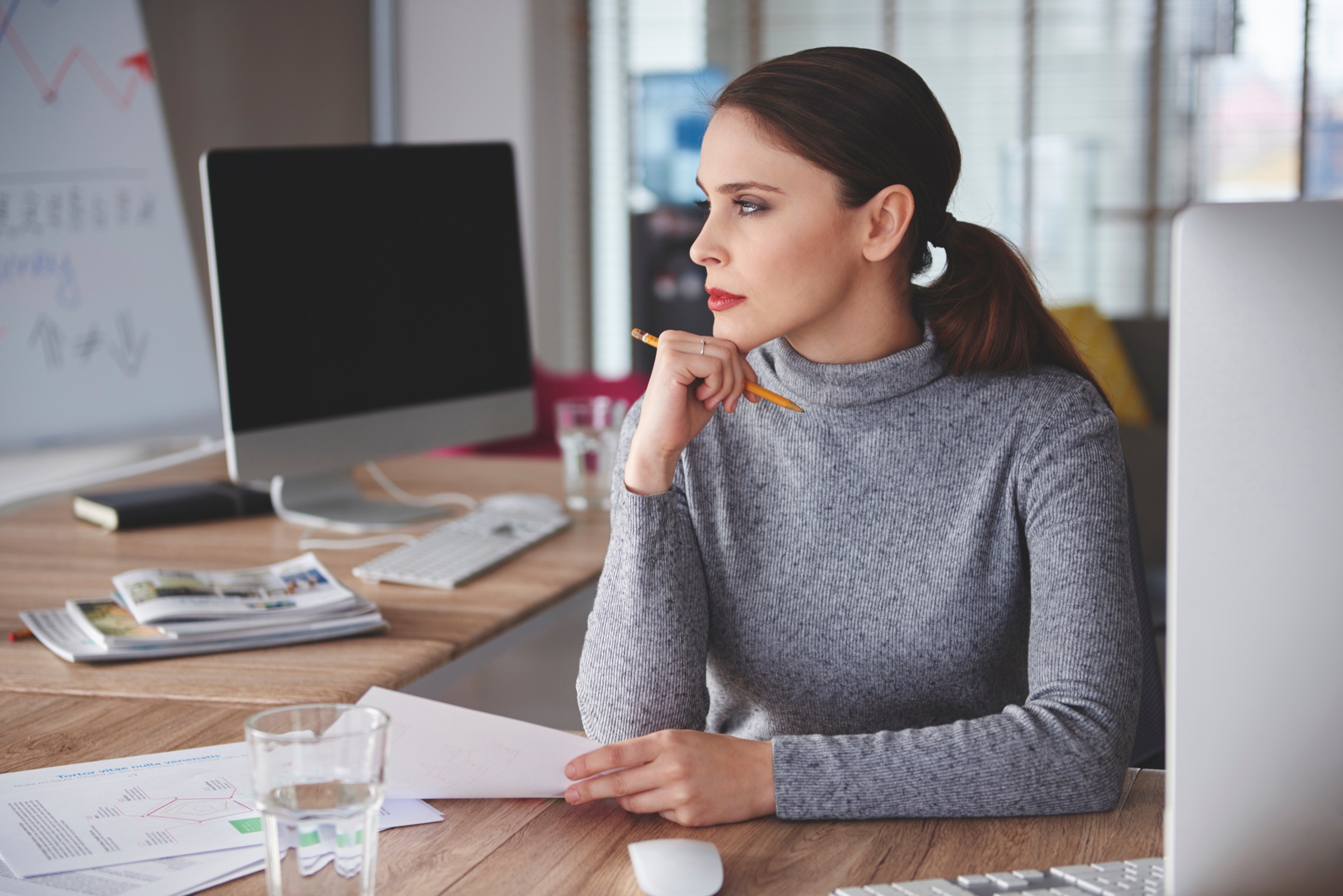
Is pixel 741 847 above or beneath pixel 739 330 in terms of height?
beneath

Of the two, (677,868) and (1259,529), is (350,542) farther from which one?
(1259,529)

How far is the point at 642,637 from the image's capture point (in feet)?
3.91

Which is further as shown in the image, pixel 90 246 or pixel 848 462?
pixel 90 246

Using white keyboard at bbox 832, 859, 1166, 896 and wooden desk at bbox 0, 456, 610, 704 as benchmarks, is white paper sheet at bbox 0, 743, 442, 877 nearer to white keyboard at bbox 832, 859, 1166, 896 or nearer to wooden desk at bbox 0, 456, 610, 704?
wooden desk at bbox 0, 456, 610, 704

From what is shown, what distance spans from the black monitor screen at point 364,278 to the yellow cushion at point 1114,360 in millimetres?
2050

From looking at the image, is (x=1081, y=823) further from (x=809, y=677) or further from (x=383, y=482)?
(x=383, y=482)

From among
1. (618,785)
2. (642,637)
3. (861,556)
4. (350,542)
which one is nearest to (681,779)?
(618,785)

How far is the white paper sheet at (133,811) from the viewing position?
0.87m

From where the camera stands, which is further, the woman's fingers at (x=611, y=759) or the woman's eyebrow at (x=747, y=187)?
the woman's eyebrow at (x=747, y=187)

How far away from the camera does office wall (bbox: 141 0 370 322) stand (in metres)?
3.14

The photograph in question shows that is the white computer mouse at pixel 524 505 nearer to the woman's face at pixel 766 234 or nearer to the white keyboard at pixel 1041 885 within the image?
the woman's face at pixel 766 234

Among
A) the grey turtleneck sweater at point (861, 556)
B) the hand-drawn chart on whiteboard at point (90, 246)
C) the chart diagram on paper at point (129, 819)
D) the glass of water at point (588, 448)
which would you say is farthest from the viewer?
the hand-drawn chart on whiteboard at point (90, 246)

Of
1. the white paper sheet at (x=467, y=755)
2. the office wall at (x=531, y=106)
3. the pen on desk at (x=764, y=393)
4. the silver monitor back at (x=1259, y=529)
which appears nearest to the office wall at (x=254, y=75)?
the office wall at (x=531, y=106)

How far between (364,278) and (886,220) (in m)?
0.94
